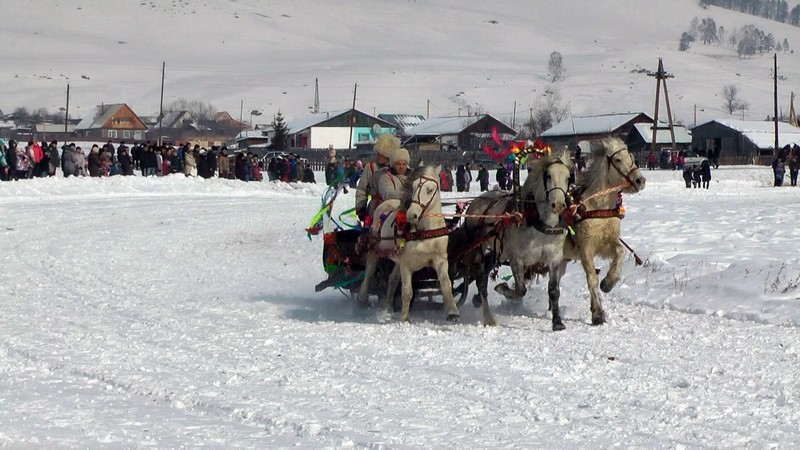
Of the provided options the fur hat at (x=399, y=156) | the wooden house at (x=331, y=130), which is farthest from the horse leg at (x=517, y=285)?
the wooden house at (x=331, y=130)

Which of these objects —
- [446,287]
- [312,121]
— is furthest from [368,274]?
[312,121]

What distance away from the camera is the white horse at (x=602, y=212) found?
39.4 ft

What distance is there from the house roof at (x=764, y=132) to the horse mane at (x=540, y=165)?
237 ft

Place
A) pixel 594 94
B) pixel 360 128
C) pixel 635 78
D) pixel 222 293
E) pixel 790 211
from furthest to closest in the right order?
pixel 635 78 < pixel 594 94 < pixel 360 128 < pixel 790 211 < pixel 222 293

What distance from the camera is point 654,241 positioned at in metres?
16.9

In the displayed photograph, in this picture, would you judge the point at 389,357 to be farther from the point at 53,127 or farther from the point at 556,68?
the point at 556,68

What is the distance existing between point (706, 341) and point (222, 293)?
6.70 m

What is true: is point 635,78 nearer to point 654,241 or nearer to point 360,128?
point 360,128

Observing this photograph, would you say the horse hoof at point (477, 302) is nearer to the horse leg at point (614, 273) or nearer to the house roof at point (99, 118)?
the horse leg at point (614, 273)

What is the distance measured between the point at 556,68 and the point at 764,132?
335ft

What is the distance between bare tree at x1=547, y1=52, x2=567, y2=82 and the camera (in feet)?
589

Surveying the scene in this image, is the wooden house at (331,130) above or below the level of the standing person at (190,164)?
above

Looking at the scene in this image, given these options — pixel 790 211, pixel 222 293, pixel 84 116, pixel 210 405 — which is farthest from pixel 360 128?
pixel 210 405

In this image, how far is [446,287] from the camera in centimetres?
1169
